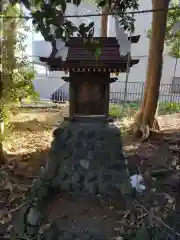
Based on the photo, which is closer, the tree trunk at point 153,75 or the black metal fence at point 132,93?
the tree trunk at point 153,75

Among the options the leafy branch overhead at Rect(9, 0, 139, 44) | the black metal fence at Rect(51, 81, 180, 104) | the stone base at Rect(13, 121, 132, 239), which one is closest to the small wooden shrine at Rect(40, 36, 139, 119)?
the stone base at Rect(13, 121, 132, 239)

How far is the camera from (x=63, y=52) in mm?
2279

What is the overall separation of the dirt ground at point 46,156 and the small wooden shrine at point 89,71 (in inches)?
48.6

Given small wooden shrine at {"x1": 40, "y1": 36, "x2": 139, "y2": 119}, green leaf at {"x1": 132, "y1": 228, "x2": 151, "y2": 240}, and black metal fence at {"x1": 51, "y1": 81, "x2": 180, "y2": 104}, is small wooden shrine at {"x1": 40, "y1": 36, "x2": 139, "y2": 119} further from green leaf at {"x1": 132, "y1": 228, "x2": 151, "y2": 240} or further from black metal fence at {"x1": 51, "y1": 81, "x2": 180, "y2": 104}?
black metal fence at {"x1": 51, "y1": 81, "x2": 180, "y2": 104}

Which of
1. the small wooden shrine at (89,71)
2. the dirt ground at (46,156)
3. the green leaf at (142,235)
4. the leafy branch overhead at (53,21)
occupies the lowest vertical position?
the dirt ground at (46,156)

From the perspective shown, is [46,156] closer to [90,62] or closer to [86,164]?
[86,164]

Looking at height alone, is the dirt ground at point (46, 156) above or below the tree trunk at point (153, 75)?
below

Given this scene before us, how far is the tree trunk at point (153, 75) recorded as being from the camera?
196 inches

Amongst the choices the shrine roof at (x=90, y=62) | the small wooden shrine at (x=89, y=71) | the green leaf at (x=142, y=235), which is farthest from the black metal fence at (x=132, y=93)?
the green leaf at (x=142, y=235)

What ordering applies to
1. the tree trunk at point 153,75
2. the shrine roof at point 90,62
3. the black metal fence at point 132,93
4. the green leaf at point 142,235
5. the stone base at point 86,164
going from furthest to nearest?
the black metal fence at point 132,93 < the tree trunk at point 153,75 < the stone base at point 86,164 < the shrine roof at point 90,62 < the green leaf at point 142,235

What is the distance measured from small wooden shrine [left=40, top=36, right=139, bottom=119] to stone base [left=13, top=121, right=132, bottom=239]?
313 millimetres

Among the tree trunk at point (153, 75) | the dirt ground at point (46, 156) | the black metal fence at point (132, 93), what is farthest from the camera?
the black metal fence at point (132, 93)

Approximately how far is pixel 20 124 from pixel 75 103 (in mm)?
3116

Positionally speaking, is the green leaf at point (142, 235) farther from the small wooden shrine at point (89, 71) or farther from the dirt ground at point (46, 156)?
the small wooden shrine at point (89, 71)
